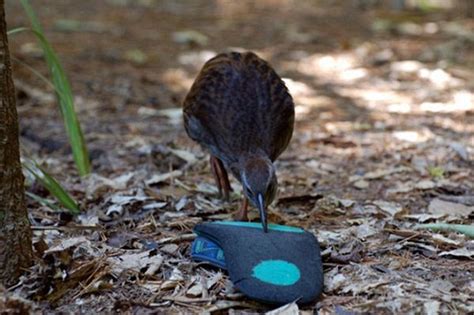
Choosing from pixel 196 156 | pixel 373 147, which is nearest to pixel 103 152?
pixel 196 156

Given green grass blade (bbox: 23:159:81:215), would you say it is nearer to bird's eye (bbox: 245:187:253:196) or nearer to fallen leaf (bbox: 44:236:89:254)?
fallen leaf (bbox: 44:236:89:254)

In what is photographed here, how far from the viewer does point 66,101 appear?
539 centimetres

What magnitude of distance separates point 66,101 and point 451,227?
106 inches

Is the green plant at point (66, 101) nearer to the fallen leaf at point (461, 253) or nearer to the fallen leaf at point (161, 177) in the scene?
the fallen leaf at point (161, 177)

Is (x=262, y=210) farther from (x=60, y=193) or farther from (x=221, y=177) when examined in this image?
(x=60, y=193)

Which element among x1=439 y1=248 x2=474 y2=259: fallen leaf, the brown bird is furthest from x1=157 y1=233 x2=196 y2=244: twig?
x1=439 y1=248 x2=474 y2=259: fallen leaf

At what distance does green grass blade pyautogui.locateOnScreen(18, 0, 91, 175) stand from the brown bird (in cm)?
81

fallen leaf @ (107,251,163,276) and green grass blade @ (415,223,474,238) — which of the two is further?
green grass blade @ (415,223,474,238)

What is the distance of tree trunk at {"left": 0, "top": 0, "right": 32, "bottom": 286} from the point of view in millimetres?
3488

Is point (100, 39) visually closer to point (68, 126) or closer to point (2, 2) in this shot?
point (68, 126)

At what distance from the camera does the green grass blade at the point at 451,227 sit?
438 centimetres

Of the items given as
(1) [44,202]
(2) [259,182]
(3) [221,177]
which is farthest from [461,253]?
A: (1) [44,202]

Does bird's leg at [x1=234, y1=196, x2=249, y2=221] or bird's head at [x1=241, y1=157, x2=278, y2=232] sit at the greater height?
bird's head at [x1=241, y1=157, x2=278, y2=232]

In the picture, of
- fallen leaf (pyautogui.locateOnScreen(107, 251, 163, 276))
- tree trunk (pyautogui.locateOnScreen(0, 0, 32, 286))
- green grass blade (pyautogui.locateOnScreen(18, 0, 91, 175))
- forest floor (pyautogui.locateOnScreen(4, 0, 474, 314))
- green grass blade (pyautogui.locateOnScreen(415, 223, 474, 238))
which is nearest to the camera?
tree trunk (pyautogui.locateOnScreen(0, 0, 32, 286))
